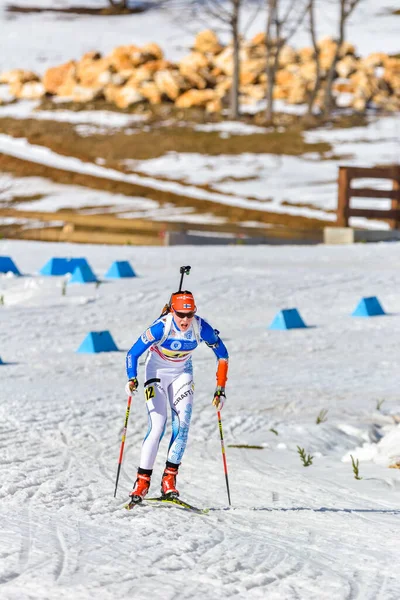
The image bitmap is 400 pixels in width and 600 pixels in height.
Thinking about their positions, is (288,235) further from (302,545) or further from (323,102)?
(323,102)

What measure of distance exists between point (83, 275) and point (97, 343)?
12.7 feet

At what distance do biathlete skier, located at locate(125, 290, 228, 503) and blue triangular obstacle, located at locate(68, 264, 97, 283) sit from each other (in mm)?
9275

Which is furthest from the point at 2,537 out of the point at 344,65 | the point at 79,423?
the point at 344,65

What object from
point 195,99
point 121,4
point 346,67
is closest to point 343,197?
point 195,99

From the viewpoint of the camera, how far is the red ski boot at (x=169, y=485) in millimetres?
6352

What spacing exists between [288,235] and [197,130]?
21944 millimetres

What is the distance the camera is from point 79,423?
884 cm

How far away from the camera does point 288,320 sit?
43.6 feet

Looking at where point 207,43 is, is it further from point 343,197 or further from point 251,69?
point 343,197

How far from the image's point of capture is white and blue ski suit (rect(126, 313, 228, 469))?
629 cm

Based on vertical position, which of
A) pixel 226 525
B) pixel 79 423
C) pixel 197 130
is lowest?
pixel 197 130

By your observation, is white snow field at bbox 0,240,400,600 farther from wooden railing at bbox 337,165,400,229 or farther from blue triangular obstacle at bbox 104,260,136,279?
wooden railing at bbox 337,165,400,229

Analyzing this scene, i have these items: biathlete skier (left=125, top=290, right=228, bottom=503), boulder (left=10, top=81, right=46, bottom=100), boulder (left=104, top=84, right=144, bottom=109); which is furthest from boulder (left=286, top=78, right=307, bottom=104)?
biathlete skier (left=125, top=290, right=228, bottom=503)

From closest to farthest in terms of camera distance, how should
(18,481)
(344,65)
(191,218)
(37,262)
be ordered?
1. (18,481)
2. (37,262)
3. (191,218)
4. (344,65)
